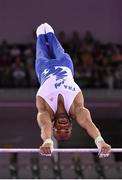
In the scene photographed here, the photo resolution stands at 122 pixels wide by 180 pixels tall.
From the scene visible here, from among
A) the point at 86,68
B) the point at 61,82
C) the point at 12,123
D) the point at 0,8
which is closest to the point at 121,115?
the point at 86,68

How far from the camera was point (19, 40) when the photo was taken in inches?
539

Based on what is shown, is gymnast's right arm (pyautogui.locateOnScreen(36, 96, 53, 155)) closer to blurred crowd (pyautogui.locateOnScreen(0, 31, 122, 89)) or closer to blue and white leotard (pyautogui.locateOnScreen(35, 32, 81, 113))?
blue and white leotard (pyautogui.locateOnScreen(35, 32, 81, 113))

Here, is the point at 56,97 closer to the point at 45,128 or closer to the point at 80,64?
the point at 45,128

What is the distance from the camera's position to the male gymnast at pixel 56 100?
5.90 metres

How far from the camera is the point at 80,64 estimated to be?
12.4 metres

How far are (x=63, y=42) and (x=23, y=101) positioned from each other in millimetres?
1724

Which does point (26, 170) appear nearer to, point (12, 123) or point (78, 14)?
point (12, 123)

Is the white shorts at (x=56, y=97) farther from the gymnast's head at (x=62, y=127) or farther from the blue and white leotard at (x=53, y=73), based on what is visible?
the gymnast's head at (x=62, y=127)

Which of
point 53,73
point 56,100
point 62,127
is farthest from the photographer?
point 53,73

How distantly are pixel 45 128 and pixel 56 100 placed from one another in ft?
1.70

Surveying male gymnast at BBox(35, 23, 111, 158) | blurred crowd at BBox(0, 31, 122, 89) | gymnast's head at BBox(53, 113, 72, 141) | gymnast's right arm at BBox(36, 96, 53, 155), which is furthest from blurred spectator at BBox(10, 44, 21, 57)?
gymnast's head at BBox(53, 113, 72, 141)

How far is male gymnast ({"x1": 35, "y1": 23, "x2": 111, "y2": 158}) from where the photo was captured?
590 cm

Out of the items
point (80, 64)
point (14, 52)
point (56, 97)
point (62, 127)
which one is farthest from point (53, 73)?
point (14, 52)

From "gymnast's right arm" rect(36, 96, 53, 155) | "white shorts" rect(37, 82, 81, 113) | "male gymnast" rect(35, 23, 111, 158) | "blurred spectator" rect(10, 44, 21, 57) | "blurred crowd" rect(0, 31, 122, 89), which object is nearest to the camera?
"gymnast's right arm" rect(36, 96, 53, 155)
